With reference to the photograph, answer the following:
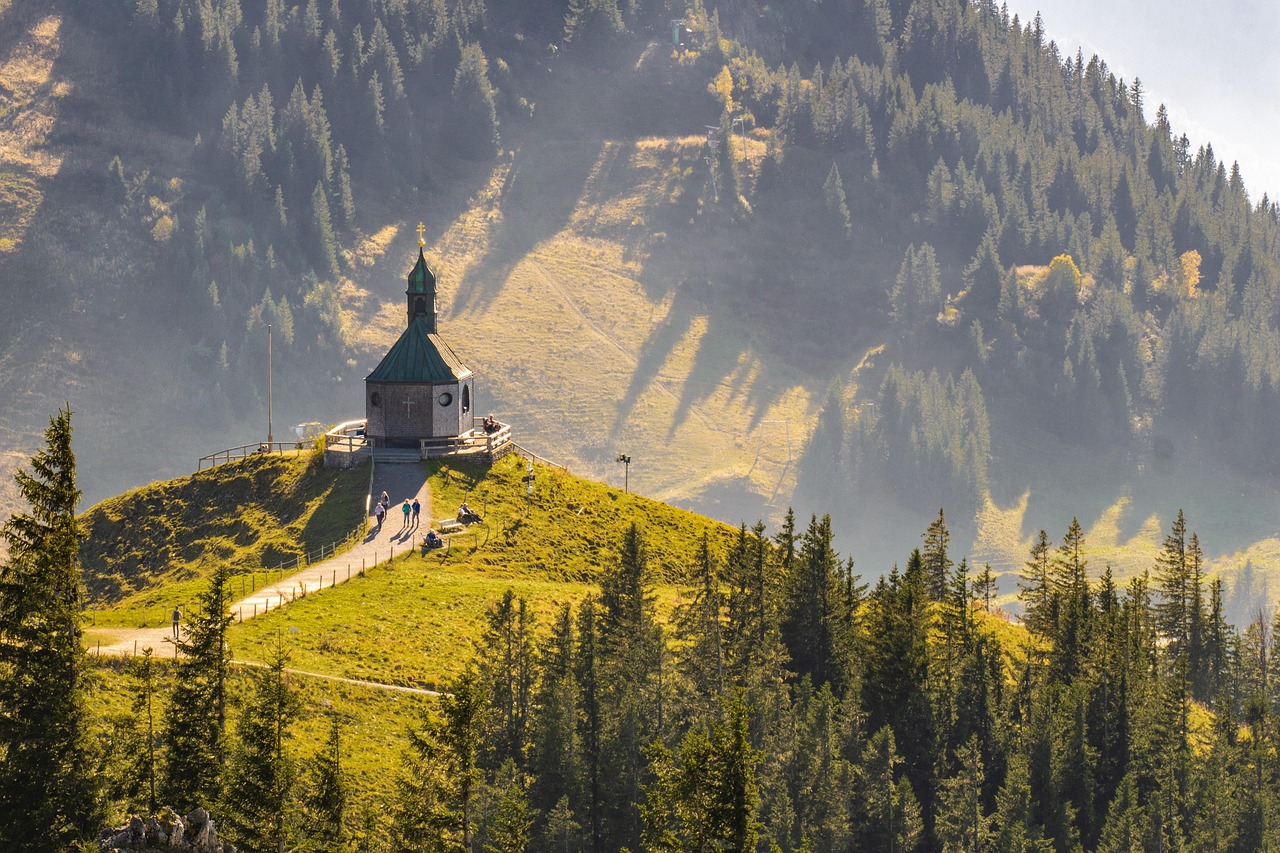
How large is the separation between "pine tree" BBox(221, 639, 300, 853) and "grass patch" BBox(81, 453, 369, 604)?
43591mm

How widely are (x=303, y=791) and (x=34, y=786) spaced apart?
8.91m

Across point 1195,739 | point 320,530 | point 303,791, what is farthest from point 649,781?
point 1195,739

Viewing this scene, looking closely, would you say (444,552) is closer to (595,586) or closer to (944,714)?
(595,586)

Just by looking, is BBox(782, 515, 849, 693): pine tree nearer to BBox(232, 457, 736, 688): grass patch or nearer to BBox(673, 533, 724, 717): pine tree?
BBox(673, 533, 724, 717): pine tree

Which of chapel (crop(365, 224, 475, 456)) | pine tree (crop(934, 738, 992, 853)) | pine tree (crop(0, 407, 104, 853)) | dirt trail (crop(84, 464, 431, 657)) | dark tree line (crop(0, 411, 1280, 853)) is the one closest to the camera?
pine tree (crop(0, 407, 104, 853))

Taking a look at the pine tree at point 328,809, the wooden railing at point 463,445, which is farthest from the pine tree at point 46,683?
the wooden railing at point 463,445

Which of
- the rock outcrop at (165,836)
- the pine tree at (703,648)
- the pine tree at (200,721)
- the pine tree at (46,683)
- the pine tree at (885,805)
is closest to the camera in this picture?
the rock outcrop at (165,836)

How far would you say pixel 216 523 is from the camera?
90.3 metres

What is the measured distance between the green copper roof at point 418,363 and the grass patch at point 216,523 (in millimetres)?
6700

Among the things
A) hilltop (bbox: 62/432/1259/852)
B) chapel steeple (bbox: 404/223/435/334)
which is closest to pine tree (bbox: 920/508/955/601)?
hilltop (bbox: 62/432/1259/852)

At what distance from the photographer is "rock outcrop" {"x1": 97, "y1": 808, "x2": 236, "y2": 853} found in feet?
113

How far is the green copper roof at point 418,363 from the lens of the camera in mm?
94500

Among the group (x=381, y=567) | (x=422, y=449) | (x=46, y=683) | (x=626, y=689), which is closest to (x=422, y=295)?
(x=422, y=449)

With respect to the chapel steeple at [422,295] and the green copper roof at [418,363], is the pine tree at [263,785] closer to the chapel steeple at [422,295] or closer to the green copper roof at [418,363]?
the green copper roof at [418,363]
